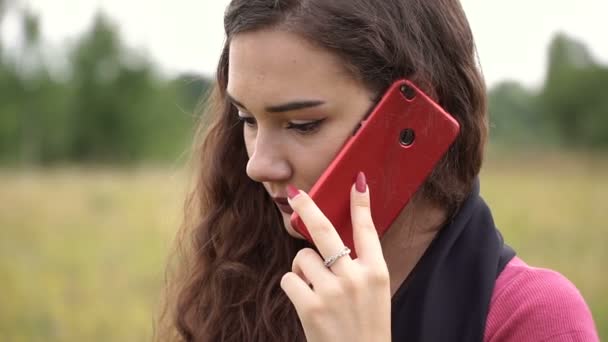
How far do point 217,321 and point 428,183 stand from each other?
90cm

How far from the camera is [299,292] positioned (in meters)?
1.72

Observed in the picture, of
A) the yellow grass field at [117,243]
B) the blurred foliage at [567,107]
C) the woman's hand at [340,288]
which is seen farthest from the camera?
the blurred foliage at [567,107]

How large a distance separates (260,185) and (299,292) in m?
0.94

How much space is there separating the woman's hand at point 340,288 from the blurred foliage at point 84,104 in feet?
107

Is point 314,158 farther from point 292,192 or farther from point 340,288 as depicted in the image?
point 340,288

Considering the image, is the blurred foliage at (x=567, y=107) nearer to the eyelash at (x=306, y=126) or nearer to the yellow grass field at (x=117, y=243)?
the yellow grass field at (x=117, y=243)

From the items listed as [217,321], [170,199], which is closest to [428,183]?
[217,321]

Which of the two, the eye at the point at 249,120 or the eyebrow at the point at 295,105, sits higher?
the eyebrow at the point at 295,105

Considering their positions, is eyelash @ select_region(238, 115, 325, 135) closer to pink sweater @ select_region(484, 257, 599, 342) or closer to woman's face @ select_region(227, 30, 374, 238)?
woman's face @ select_region(227, 30, 374, 238)

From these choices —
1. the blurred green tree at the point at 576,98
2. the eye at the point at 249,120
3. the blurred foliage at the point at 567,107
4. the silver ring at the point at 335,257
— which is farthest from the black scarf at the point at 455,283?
the blurred green tree at the point at 576,98

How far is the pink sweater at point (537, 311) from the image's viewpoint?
1729mm

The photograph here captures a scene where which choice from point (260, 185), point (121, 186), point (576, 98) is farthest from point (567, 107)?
point (260, 185)

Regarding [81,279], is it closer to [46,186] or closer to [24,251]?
[24,251]

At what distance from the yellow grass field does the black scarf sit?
60.7 inches
